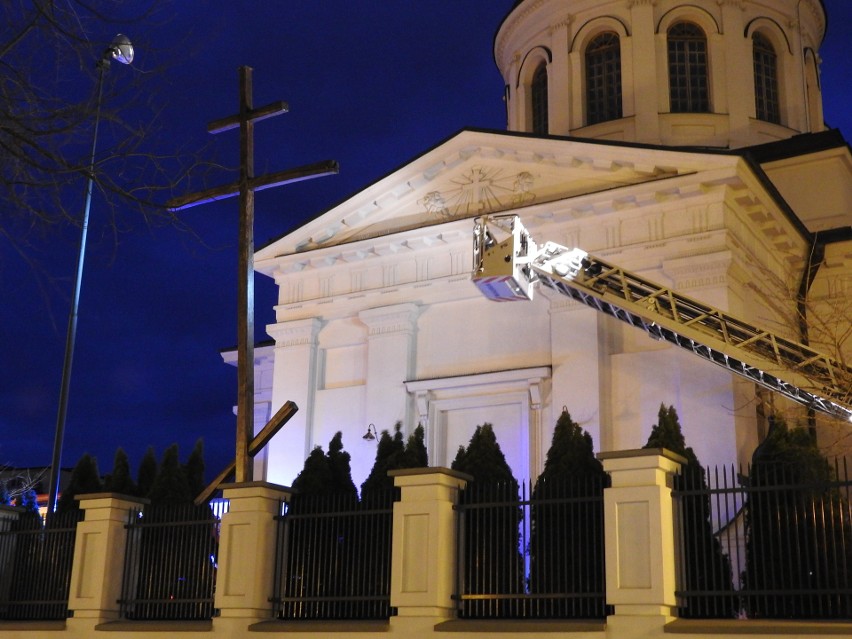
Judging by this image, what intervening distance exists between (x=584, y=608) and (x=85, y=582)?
6.70m

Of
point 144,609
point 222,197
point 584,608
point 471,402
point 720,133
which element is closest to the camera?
point 584,608

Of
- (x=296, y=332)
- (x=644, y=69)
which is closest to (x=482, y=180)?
(x=296, y=332)

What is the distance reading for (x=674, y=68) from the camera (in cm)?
3045

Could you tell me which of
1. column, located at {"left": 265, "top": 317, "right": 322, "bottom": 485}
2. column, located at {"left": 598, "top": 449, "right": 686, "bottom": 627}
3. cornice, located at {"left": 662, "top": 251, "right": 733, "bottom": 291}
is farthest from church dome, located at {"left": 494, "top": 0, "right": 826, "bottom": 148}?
column, located at {"left": 598, "top": 449, "right": 686, "bottom": 627}

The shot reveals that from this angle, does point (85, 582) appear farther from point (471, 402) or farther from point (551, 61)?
point (551, 61)

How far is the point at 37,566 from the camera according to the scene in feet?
51.8

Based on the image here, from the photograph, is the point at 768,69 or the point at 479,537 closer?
the point at 479,537

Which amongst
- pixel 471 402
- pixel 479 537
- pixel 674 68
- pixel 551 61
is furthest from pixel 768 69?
pixel 479 537

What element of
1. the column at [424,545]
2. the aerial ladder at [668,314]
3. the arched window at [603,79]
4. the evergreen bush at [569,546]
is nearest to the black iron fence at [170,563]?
the column at [424,545]

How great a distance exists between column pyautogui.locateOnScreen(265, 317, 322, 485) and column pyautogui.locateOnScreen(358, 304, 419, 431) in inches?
58.6

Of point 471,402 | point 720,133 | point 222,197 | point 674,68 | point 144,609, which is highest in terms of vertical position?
point 674,68

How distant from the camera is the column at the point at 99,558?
1466 cm

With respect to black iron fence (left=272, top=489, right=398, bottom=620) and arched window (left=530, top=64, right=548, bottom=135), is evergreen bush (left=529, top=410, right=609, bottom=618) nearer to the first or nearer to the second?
black iron fence (left=272, top=489, right=398, bottom=620)

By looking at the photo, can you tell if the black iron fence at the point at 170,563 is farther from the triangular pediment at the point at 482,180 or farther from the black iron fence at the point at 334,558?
the triangular pediment at the point at 482,180
